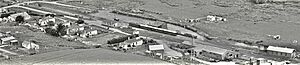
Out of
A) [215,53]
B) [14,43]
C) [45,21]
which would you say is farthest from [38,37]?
[215,53]

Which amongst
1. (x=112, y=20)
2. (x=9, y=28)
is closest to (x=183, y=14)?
(x=112, y=20)

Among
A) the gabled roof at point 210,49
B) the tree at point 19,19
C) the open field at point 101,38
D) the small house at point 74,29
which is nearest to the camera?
the gabled roof at point 210,49

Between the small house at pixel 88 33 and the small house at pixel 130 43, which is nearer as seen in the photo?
the small house at pixel 130 43

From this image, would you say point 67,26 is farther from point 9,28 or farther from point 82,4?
point 82,4

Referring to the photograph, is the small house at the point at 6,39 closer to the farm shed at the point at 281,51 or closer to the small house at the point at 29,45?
the small house at the point at 29,45

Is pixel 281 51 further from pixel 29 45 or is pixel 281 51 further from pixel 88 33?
pixel 29 45

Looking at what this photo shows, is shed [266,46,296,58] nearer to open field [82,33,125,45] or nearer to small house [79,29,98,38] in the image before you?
open field [82,33,125,45]

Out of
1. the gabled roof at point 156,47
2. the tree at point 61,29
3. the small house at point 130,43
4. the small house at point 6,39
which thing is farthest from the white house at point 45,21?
the gabled roof at point 156,47
